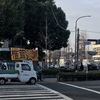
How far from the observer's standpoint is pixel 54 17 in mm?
55219

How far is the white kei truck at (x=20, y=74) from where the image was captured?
2636 centimetres

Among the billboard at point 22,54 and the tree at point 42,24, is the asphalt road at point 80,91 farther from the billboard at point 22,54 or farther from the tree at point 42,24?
the tree at point 42,24

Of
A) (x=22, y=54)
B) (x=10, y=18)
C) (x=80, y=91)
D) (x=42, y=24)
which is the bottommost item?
(x=80, y=91)

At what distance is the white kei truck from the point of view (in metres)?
26.4

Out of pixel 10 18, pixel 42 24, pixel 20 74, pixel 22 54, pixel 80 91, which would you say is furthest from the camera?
pixel 42 24

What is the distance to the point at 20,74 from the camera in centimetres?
2689

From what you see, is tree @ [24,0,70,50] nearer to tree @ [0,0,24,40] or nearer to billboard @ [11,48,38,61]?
tree @ [0,0,24,40]

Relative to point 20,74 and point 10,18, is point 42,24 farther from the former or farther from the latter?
point 20,74

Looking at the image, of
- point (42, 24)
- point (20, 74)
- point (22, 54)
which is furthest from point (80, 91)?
point (42, 24)

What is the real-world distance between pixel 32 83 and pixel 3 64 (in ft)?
10.9

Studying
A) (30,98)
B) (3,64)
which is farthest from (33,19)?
(30,98)

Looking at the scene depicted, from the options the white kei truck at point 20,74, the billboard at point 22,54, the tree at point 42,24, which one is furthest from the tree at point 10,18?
the tree at point 42,24

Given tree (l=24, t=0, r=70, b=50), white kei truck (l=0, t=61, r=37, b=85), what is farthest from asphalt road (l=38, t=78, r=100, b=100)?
tree (l=24, t=0, r=70, b=50)

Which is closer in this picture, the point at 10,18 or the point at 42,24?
the point at 10,18
